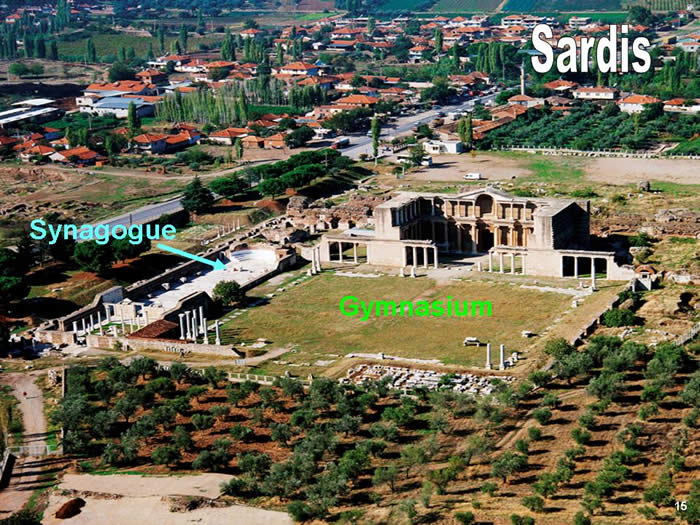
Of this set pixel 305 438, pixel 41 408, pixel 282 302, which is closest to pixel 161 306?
pixel 282 302

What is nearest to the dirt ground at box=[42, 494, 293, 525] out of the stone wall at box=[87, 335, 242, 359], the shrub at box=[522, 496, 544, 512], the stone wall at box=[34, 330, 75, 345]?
the shrub at box=[522, 496, 544, 512]

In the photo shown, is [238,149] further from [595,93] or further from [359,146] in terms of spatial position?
[595,93]

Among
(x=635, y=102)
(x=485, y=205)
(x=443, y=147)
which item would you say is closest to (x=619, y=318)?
(x=485, y=205)

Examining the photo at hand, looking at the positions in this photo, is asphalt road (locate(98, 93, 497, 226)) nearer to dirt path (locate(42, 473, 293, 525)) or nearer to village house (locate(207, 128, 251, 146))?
village house (locate(207, 128, 251, 146))

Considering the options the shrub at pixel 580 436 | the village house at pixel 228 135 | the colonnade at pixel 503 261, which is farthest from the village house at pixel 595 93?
the shrub at pixel 580 436

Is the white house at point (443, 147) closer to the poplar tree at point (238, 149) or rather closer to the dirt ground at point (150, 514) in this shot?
the poplar tree at point (238, 149)

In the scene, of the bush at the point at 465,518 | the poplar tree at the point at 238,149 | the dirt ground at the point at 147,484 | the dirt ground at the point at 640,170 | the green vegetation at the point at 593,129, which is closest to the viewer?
the bush at the point at 465,518
